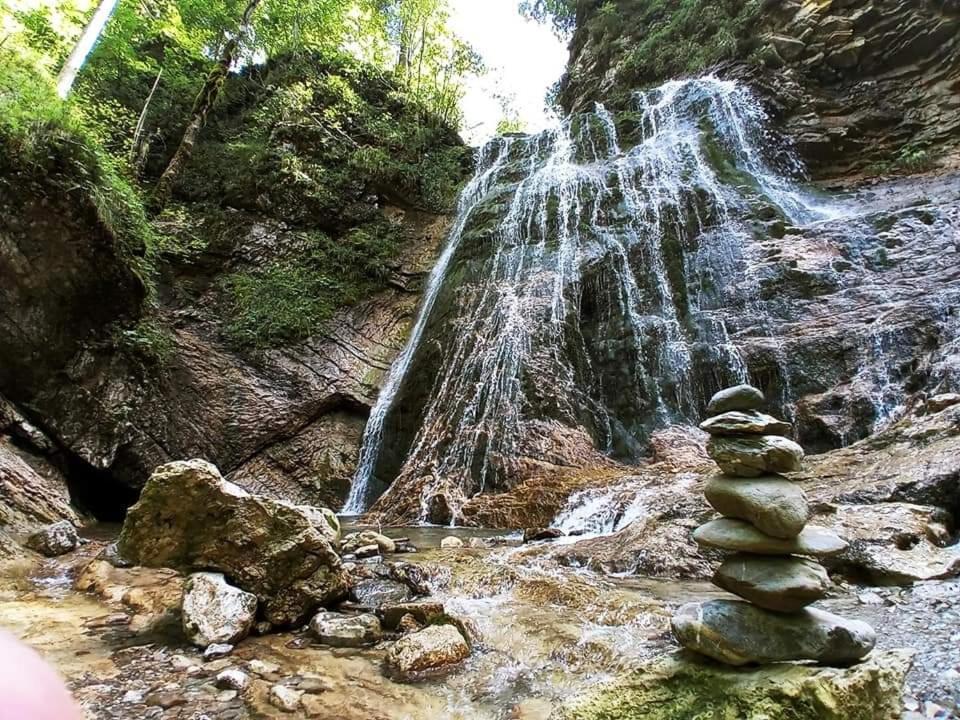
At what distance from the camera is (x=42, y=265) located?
8234 millimetres

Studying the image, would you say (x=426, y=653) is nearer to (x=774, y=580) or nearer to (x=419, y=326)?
(x=774, y=580)

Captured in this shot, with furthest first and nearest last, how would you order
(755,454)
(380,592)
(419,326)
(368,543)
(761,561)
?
(419,326), (368,543), (380,592), (755,454), (761,561)

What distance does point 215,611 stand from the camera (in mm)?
3256

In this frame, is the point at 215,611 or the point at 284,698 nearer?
the point at 284,698

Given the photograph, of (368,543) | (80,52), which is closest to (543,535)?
(368,543)

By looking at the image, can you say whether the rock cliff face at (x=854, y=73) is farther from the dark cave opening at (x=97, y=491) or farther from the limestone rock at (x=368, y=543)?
the dark cave opening at (x=97, y=491)

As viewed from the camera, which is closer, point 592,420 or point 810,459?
point 810,459

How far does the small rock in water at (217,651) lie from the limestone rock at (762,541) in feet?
8.39

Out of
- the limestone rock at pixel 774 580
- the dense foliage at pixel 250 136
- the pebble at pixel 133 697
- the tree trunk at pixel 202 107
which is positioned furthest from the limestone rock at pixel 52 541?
the tree trunk at pixel 202 107

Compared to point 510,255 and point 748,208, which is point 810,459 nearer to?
point 748,208

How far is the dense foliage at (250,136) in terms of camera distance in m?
9.98

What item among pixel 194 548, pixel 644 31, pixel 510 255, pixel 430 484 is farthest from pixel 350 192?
pixel 194 548

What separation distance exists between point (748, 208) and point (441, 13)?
57.1ft

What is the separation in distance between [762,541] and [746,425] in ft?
1.74
